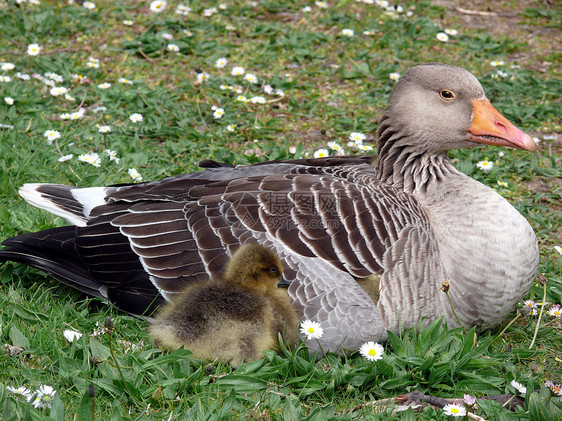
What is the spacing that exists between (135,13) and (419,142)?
17.0ft

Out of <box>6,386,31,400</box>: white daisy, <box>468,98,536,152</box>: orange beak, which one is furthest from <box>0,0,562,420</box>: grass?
<box>468,98,536,152</box>: orange beak

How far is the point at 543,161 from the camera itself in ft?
20.3

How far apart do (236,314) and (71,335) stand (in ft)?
3.20

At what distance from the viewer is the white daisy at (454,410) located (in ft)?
11.1

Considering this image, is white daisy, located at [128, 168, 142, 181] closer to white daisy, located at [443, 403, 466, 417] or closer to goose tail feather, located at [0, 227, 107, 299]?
goose tail feather, located at [0, 227, 107, 299]

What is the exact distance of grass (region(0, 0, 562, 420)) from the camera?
356 centimetres

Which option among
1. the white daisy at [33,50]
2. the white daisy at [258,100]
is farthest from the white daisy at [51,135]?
the white daisy at [258,100]

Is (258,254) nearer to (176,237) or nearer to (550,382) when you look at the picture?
(176,237)

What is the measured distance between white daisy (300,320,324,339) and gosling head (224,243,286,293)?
0.94ft

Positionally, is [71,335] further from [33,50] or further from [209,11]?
[209,11]

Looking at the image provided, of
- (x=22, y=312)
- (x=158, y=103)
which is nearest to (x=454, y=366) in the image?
(x=22, y=312)

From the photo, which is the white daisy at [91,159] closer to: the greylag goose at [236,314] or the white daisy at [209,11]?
the greylag goose at [236,314]

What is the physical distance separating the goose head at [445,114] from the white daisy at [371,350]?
4.73ft

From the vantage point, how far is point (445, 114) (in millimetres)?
4422
